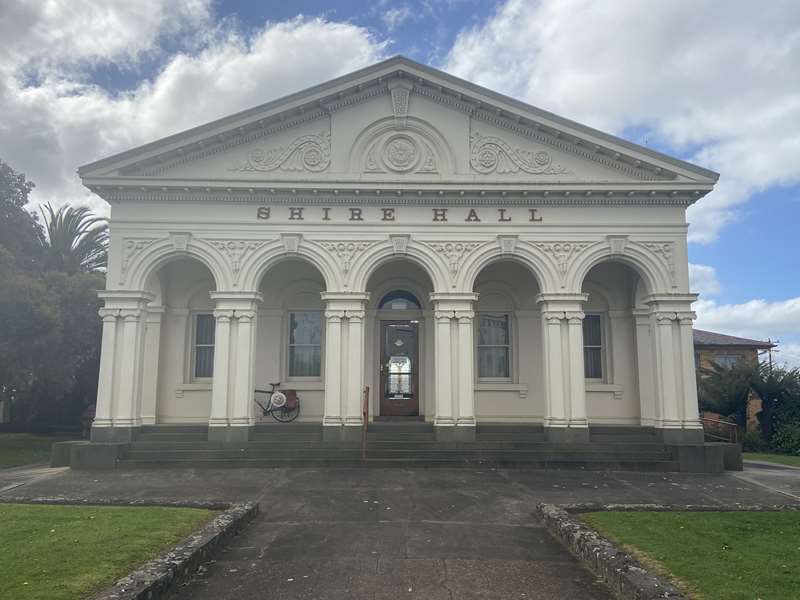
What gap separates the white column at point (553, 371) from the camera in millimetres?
13836

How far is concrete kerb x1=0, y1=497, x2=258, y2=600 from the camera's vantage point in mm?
4969

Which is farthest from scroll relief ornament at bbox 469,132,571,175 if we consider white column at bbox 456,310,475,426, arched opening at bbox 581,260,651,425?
white column at bbox 456,310,475,426

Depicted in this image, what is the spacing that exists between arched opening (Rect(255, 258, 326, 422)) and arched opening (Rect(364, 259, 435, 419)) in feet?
4.65

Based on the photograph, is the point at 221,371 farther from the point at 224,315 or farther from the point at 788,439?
the point at 788,439

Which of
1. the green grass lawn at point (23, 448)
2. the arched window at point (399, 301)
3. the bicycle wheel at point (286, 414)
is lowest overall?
the green grass lawn at point (23, 448)

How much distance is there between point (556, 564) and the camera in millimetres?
6578

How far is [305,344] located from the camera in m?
16.2

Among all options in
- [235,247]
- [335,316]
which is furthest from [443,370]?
[235,247]

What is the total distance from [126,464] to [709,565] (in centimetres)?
1144

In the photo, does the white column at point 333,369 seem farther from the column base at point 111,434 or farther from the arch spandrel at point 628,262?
the arch spandrel at point 628,262

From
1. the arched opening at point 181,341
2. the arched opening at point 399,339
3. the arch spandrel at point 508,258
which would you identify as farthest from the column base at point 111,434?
the arch spandrel at point 508,258

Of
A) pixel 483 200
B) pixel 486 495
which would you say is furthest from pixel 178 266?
pixel 486 495

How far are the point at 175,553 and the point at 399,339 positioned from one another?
10.8m

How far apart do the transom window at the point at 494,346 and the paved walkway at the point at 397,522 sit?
4.10 meters
